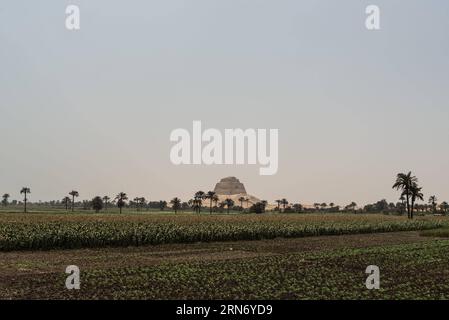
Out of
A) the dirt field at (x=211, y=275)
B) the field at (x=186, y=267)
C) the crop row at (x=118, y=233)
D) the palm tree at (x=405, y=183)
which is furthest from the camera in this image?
the palm tree at (x=405, y=183)

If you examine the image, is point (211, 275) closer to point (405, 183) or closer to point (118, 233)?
point (118, 233)

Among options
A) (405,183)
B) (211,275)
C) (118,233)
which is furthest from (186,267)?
(405,183)

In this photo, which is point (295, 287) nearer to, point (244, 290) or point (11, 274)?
point (244, 290)

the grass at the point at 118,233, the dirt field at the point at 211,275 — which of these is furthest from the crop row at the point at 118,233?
the dirt field at the point at 211,275

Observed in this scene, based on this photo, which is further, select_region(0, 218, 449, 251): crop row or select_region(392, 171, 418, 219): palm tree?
select_region(392, 171, 418, 219): palm tree

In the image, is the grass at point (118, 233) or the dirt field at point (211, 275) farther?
the grass at point (118, 233)

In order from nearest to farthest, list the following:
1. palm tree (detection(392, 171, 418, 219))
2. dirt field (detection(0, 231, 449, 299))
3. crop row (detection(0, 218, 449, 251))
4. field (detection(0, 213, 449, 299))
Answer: dirt field (detection(0, 231, 449, 299))
field (detection(0, 213, 449, 299))
crop row (detection(0, 218, 449, 251))
palm tree (detection(392, 171, 418, 219))

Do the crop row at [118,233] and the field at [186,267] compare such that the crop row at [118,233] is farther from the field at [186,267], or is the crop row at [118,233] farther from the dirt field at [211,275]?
the dirt field at [211,275]

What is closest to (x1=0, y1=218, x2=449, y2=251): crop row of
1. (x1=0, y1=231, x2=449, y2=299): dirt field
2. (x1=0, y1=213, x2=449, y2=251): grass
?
(x1=0, y1=213, x2=449, y2=251): grass

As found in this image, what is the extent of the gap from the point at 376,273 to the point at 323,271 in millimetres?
2423

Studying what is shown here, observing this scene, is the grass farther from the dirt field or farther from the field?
the dirt field

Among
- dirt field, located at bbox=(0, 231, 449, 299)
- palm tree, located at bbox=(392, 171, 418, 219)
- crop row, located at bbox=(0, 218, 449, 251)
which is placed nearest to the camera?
dirt field, located at bbox=(0, 231, 449, 299)
